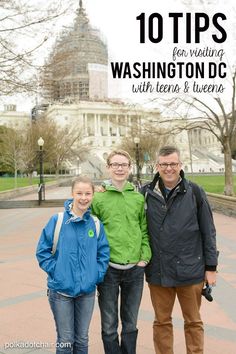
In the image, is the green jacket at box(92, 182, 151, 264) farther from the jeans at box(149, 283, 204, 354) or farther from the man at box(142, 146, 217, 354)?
the jeans at box(149, 283, 204, 354)

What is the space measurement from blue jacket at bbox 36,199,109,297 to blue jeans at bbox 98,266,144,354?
197mm

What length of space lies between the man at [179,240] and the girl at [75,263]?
439 mm

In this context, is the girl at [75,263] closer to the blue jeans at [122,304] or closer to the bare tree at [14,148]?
the blue jeans at [122,304]

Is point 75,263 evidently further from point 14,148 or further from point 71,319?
point 14,148

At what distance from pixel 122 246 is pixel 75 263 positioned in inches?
15.1

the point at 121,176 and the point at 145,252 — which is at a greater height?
the point at 121,176

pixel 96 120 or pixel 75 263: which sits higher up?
pixel 96 120

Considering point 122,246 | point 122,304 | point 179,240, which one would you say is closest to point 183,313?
point 122,304

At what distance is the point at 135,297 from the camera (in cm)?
356

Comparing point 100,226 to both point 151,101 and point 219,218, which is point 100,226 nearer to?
point 219,218

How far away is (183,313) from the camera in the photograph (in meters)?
3.62

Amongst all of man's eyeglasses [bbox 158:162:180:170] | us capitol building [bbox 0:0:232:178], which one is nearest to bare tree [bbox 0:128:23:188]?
us capitol building [bbox 0:0:232:178]

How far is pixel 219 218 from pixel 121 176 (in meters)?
12.5

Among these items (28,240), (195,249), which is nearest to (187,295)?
(195,249)
